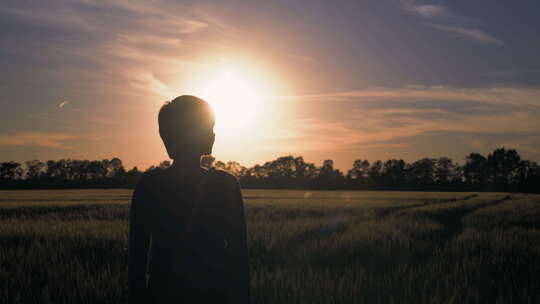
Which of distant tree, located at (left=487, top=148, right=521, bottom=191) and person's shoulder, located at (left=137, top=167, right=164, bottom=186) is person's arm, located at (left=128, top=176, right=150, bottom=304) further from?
distant tree, located at (left=487, top=148, right=521, bottom=191)

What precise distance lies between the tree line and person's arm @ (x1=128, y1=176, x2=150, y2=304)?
88.1 m

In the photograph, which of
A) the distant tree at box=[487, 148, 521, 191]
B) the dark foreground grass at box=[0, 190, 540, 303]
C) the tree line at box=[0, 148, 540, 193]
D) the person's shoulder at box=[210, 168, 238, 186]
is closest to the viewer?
the person's shoulder at box=[210, 168, 238, 186]

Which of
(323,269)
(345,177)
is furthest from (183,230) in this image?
(345,177)

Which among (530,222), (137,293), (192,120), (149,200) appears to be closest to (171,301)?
(137,293)

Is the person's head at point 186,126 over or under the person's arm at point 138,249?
over

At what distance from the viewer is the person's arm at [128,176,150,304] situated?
228 centimetres

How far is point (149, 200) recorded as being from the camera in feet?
7.46

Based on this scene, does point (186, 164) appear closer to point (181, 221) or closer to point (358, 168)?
point (181, 221)

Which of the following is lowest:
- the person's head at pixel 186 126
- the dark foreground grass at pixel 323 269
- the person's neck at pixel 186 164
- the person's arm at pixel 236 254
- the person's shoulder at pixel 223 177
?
the dark foreground grass at pixel 323 269

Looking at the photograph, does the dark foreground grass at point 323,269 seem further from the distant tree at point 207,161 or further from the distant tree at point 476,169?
the distant tree at point 476,169

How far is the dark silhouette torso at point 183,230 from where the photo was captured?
2.27 m

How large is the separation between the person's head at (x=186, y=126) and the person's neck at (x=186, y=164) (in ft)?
0.06

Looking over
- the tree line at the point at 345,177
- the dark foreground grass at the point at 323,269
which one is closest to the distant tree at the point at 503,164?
the tree line at the point at 345,177

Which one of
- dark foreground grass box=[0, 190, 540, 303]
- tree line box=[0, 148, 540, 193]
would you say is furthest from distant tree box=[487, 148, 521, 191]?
dark foreground grass box=[0, 190, 540, 303]
